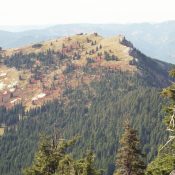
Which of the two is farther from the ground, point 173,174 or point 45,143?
point 173,174

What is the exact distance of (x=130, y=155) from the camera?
35406 mm

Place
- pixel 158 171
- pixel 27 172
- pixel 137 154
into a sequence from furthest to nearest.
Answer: pixel 27 172 → pixel 137 154 → pixel 158 171

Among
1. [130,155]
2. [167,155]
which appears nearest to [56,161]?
[130,155]

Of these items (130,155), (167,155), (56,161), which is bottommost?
(56,161)

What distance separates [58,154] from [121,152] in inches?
277

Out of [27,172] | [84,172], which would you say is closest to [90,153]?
[84,172]

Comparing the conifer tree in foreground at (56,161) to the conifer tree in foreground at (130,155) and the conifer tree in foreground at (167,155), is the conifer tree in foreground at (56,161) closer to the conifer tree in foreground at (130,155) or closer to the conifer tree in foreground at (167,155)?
the conifer tree in foreground at (130,155)

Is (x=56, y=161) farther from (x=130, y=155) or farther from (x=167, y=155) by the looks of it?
(x=167, y=155)

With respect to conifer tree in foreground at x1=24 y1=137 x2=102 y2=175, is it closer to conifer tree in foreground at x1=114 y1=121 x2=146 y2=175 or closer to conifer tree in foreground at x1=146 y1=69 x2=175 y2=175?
conifer tree in foreground at x1=114 y1=121 x2=146 y2=175

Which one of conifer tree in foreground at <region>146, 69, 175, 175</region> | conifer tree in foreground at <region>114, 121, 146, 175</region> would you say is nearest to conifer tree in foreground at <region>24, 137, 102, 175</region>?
conifer tree in foreground at <region>114, 121, 146, 175</region>

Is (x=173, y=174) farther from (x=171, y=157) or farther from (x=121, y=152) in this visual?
(x=121, y=152)

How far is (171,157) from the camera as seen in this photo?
23828 mm

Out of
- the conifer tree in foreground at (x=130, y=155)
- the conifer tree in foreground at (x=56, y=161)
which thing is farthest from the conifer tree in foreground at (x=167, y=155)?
the conifer tree in foreground at (x=56, y=161)

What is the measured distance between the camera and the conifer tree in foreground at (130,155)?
35000 mm
